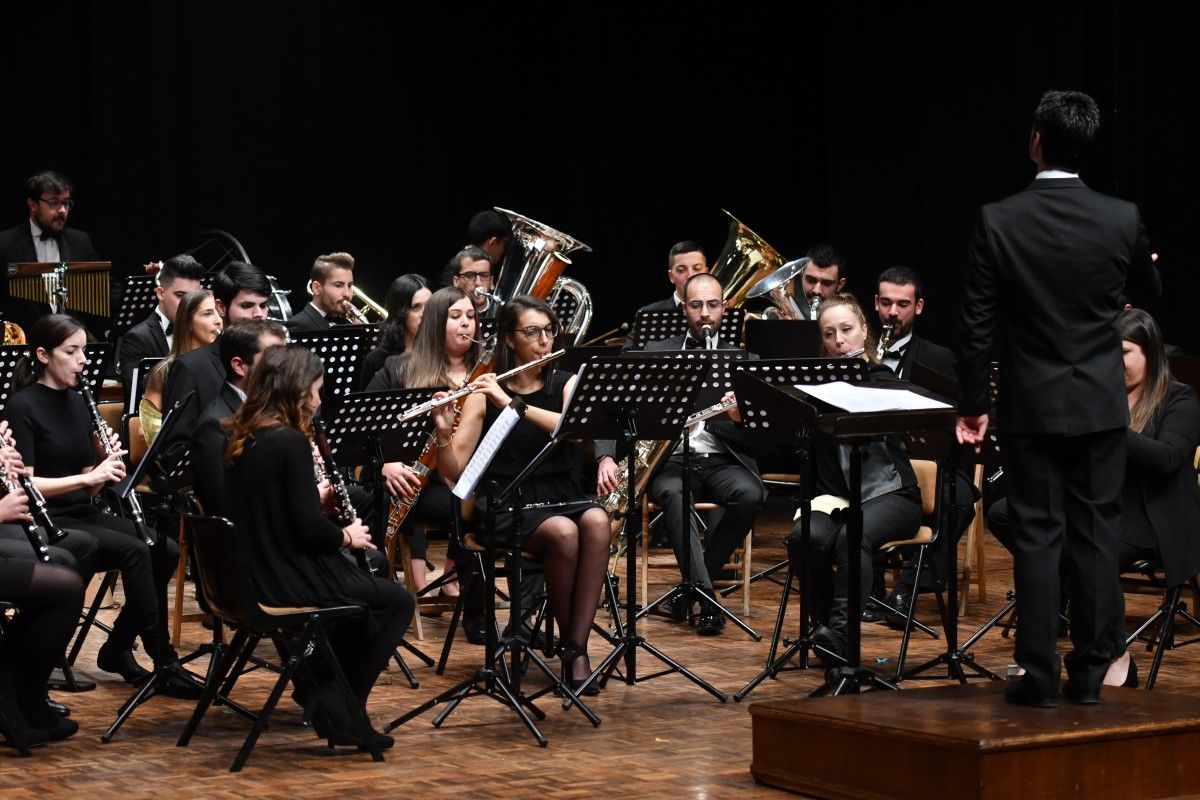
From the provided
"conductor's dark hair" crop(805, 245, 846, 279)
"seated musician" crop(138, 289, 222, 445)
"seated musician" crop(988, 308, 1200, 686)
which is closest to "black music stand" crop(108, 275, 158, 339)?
"seated musician" crop(138, 289, 222, 445)

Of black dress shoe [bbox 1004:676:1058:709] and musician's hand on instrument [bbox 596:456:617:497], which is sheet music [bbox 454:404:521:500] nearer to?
musician's hand on instrument [bbox 596:456:617:497]

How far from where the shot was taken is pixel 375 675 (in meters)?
4.75

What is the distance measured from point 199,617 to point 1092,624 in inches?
135

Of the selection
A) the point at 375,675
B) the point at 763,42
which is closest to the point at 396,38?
the point at 763,42

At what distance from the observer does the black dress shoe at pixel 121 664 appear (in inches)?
217

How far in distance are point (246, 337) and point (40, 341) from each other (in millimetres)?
679

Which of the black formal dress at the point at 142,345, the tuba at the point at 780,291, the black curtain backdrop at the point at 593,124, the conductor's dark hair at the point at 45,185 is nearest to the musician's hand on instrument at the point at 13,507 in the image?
the black formal dress at the point at 142,345

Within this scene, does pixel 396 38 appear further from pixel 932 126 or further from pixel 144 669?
pixel 144 669

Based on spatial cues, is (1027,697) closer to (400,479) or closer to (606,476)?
(606,476)

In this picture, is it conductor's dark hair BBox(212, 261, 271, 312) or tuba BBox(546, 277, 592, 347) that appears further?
tuba BBox(546, 277, 592, 347)

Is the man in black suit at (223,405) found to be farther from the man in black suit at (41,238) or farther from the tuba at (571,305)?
the man in black suit at (41,238)

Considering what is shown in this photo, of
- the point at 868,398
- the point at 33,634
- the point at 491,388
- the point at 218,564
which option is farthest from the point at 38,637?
the point at 868,398

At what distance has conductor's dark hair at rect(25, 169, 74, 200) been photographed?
323 inches

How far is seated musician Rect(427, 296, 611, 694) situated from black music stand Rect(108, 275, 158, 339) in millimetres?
2798
